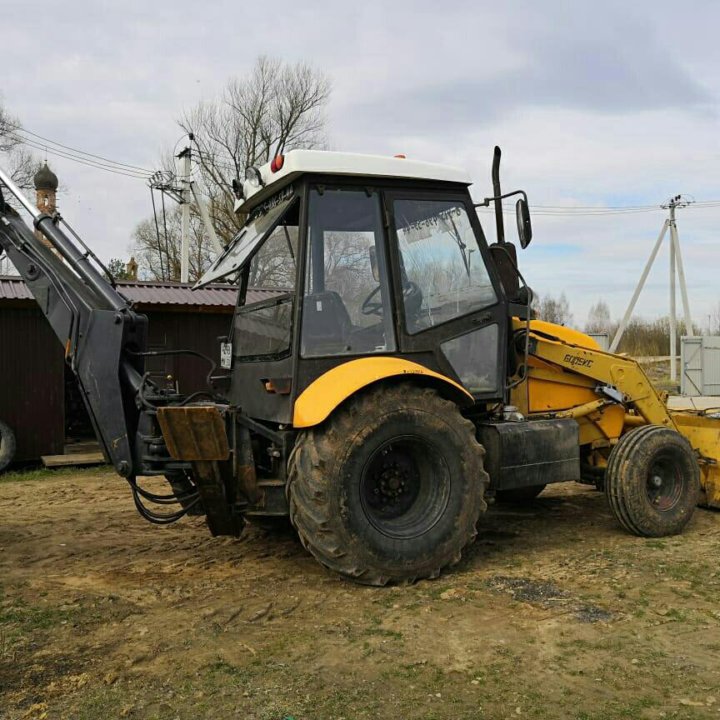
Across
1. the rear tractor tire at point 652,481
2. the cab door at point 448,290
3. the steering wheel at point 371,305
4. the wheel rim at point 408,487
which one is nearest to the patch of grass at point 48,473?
the wheel rim at point 408,487

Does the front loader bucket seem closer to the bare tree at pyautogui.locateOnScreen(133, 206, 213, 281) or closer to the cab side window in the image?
the cab side window

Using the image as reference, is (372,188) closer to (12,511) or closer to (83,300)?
(83,300)

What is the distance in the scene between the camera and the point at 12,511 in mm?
7273

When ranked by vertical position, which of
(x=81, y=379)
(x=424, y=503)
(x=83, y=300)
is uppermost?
(x=83, y=300)

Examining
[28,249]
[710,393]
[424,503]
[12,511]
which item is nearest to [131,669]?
[424,503]

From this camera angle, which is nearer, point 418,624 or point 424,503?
point 418,624

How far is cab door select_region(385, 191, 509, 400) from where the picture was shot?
4.85 meters

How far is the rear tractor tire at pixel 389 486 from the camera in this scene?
433cm

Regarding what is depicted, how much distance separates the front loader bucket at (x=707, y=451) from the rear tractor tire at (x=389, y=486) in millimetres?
2637

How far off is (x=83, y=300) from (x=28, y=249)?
25.0 inches

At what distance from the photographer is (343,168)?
4.68m

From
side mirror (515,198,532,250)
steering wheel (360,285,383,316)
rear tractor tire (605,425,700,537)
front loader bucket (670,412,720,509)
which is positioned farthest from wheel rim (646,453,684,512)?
steering wheel (360,285,383,316)

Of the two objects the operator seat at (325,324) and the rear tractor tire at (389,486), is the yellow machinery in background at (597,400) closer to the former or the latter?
→ the rear tractor tire at (389,486)

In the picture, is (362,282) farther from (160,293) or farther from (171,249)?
(171,249)
